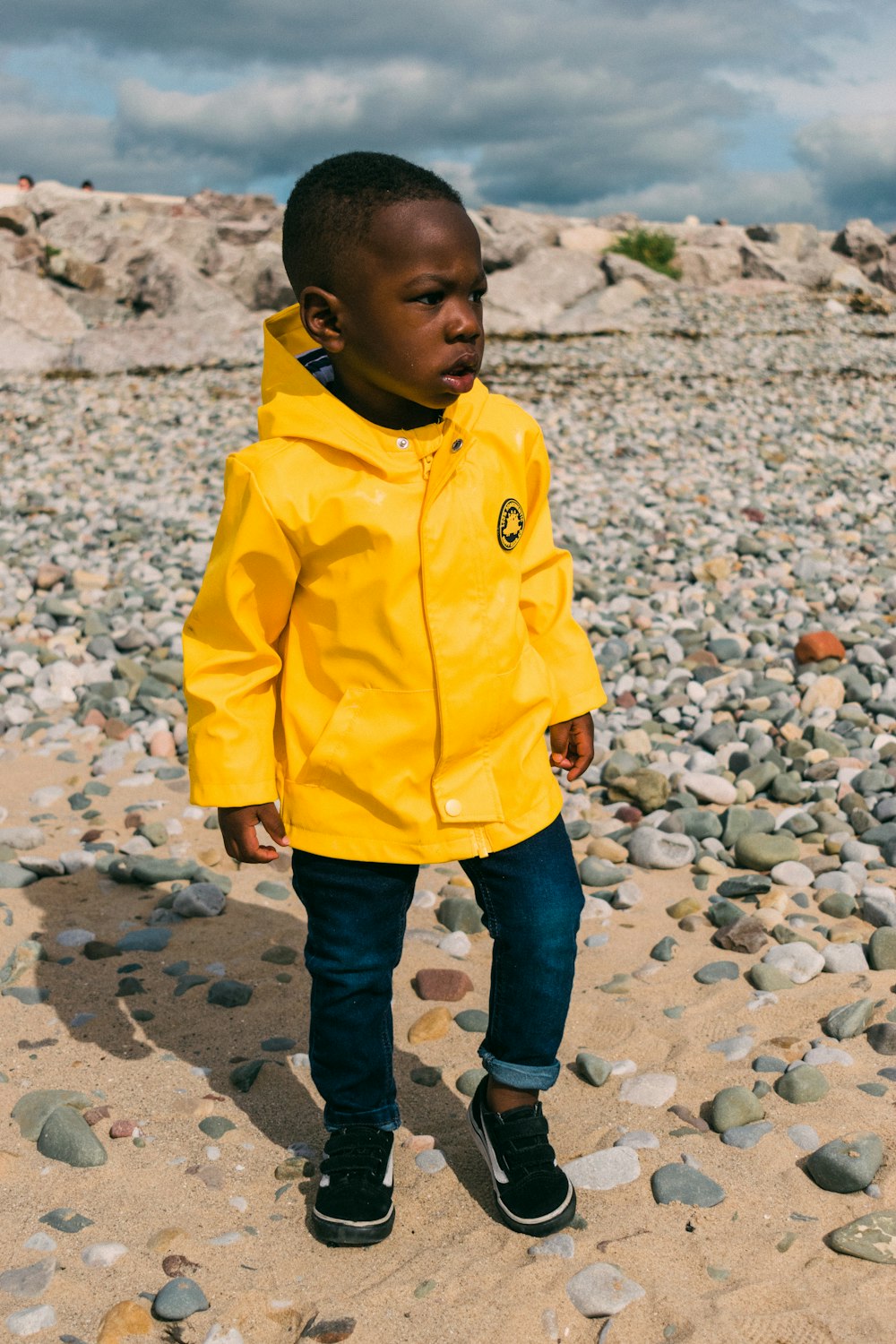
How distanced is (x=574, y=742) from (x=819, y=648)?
346cm

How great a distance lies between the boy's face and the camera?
2.19m

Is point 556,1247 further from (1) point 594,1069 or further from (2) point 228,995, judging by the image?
(2) point 228,995

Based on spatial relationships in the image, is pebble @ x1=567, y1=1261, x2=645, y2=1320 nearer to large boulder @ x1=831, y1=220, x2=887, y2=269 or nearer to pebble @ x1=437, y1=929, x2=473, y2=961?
pebble @ x1=437, y1=929, x2=473, y2=961

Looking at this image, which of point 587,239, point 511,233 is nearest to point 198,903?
point 511,233

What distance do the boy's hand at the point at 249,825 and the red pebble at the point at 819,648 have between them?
4.06 metres

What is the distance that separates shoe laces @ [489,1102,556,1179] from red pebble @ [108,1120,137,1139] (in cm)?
88

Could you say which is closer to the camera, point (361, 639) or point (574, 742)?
point (361, 639)

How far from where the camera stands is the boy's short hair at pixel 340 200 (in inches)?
86.7

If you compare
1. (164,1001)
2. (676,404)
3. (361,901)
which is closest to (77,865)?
(164,1001)

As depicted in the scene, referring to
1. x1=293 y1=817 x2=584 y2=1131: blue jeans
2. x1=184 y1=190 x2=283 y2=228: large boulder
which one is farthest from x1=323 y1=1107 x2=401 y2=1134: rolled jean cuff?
x1=184 y1=190 x2=283 y2=228: large boulder

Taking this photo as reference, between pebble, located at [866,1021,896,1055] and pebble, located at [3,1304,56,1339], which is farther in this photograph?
pebble, located at [866,1021,896,1055]

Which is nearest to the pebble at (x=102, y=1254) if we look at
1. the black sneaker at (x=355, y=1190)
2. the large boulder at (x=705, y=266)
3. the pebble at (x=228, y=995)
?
the black sneaker at (x=355, y=1190)

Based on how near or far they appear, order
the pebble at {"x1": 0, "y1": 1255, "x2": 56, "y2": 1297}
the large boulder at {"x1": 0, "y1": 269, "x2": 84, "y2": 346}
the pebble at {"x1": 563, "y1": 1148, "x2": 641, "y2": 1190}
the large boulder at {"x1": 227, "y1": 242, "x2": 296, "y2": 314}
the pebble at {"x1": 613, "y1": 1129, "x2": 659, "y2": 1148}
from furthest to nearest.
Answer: the large boulder at {"x1": 227, "y1": 242, "x2": 296, "y2": 314} → the large boulder at {"x1": 0, "y1": 269, "x2": 84, "y2": 346} → the pebble at {"x1": 613, "y1": 1129, "x2": 659, "y2": 1148} → the pebble at {"x1": 563, "y1": 1148, "x2": 641, "y2": 1190} → the pebble at {"x1": 0, "y1": 1255, "x2": 56, "y2": 1297}

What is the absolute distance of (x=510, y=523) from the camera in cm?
248
